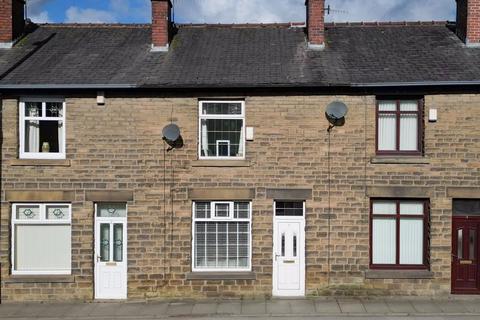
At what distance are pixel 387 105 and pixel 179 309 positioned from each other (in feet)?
22.9

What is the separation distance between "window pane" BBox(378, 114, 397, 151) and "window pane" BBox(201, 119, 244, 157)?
346cm

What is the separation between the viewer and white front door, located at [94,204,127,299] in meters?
12.3

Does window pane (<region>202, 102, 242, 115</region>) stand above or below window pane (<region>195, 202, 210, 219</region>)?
above

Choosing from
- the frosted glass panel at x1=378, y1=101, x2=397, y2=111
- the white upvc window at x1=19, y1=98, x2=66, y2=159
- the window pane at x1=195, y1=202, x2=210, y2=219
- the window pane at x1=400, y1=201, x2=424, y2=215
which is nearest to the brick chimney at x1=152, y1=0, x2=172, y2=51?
the white upvc window at x1=19, y1=98, x2=66, y2=159

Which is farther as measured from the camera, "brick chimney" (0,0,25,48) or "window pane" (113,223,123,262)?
"brick chimney" (0,0,25,48)

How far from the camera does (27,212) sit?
1246 centimetres

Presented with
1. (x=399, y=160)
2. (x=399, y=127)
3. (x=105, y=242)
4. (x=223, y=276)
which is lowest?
(x=223, y=276)

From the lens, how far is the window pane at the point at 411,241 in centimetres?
1236

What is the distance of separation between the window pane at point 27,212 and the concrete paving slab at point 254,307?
5556 millimetres

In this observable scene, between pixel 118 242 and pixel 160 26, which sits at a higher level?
pixel 160 26

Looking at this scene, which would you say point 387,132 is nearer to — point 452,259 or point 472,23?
point 452,259

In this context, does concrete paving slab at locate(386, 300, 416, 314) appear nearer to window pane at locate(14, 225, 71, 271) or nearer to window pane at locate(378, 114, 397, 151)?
window pane at locate(378, 114, 397, 151)

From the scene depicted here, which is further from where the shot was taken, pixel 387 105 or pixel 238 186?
pixel 387 105

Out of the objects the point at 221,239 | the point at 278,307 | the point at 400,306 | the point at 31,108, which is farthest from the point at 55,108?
the point at 400,306
